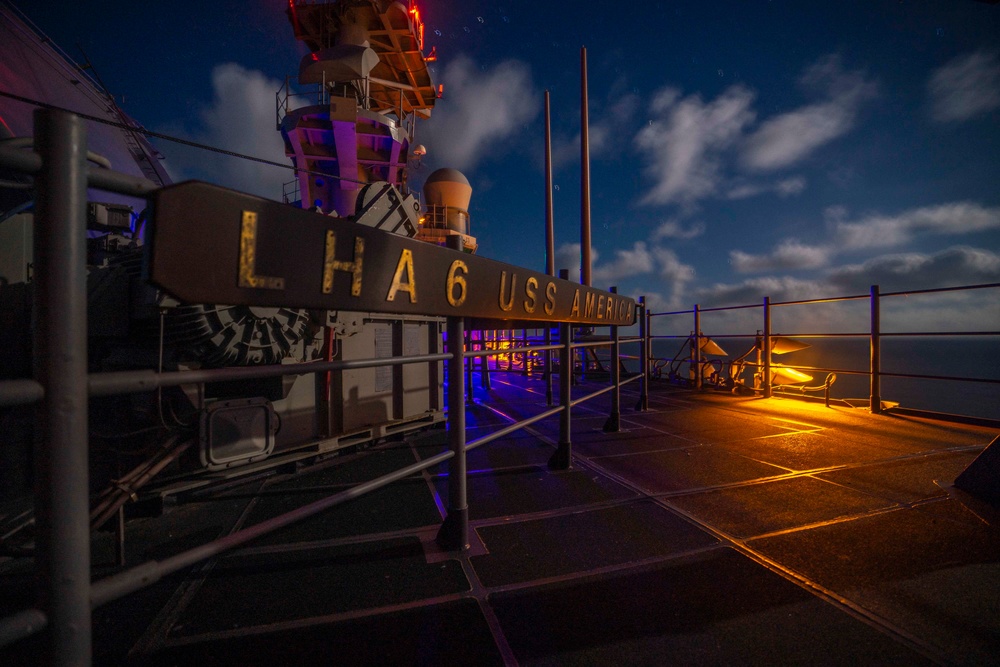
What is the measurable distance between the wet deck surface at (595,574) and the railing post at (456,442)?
84 millimetres

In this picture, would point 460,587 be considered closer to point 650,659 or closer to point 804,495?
point 650,659

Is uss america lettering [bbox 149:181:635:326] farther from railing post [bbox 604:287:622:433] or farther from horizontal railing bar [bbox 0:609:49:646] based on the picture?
railing post [bbox 604:287:622:433]

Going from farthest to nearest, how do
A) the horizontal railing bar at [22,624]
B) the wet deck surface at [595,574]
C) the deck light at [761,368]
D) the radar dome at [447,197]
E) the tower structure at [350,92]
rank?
the radar dome at [447,197] < the tower structure at [350,92] < the deck light at [761,368] < the wet deck surface at [595,574] < the horizontal railing bar at [22,624]

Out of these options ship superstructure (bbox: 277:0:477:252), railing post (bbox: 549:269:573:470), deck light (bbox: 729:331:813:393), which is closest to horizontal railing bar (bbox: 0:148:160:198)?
railing post (bbox: 549:269:573:470)

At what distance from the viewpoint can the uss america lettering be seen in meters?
0.61

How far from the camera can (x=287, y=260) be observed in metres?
0.76

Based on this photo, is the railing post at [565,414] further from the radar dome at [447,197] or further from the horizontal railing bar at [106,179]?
the radar dome at [447,197]

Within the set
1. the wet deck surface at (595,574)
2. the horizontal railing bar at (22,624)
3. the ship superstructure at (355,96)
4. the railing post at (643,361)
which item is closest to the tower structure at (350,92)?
the ship superstructure at (355,96)

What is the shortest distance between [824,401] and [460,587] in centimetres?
605

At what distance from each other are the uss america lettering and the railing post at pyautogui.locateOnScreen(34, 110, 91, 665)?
0.15 metres

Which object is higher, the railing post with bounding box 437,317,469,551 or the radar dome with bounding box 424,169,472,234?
the radar dome with bounding box 424,169,472,234

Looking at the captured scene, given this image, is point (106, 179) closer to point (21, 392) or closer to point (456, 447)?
point (21, 392)

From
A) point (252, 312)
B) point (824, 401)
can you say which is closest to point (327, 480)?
point (252, 312)

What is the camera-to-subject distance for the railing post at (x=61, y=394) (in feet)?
1.91
